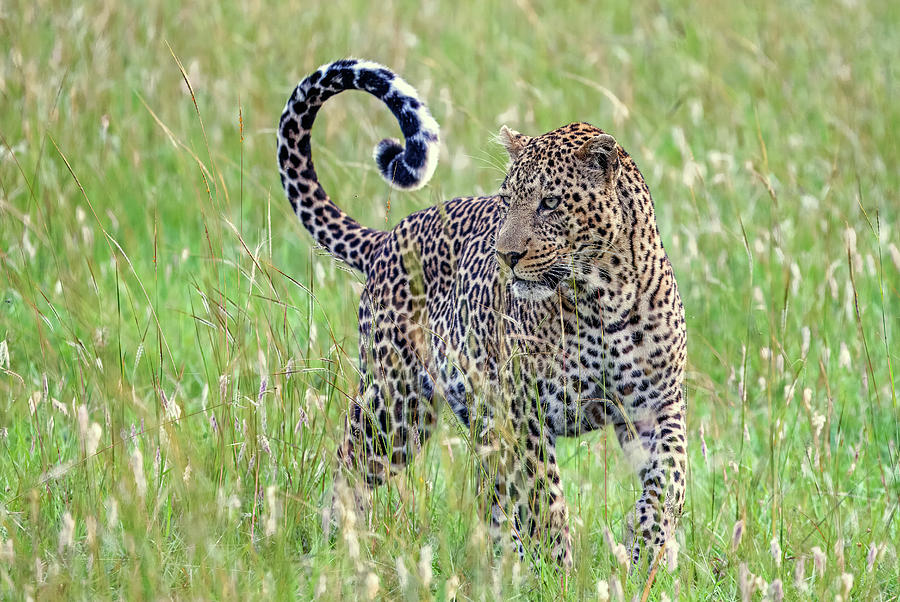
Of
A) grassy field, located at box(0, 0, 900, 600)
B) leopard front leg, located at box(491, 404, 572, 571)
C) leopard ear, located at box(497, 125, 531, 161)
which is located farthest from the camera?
leopard ear, located at box(497, 125, 531, 161)

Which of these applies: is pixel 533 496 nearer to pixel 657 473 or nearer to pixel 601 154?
pixel 657 473

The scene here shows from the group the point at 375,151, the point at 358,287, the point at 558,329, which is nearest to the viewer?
the point at 558,329

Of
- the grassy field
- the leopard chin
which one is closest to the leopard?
the leopard chin

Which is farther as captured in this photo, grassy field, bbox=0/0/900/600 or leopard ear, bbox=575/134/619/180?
leopard ear, bbox=575/134/619/180

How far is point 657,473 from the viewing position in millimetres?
4023

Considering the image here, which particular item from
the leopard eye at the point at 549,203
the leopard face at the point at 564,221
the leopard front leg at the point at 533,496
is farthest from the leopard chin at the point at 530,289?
the leopard front leg at the point at 533,496

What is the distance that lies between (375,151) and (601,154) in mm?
1019

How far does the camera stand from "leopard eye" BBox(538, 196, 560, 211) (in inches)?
156

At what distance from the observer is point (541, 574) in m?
3.63

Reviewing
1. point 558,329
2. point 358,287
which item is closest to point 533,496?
point 558,329

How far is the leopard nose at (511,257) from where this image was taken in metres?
3.95

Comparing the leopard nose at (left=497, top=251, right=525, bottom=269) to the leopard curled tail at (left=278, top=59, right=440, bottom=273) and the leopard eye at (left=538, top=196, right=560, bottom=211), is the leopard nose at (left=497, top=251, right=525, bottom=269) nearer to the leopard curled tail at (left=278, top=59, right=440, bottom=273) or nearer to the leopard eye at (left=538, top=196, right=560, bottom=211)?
the leopard eye at (left=538, top=196, right=560, bottom=211)

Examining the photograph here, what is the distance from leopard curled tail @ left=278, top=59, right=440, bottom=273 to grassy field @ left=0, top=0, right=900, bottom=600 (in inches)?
8.8

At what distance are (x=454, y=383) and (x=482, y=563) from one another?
4.41 feet
